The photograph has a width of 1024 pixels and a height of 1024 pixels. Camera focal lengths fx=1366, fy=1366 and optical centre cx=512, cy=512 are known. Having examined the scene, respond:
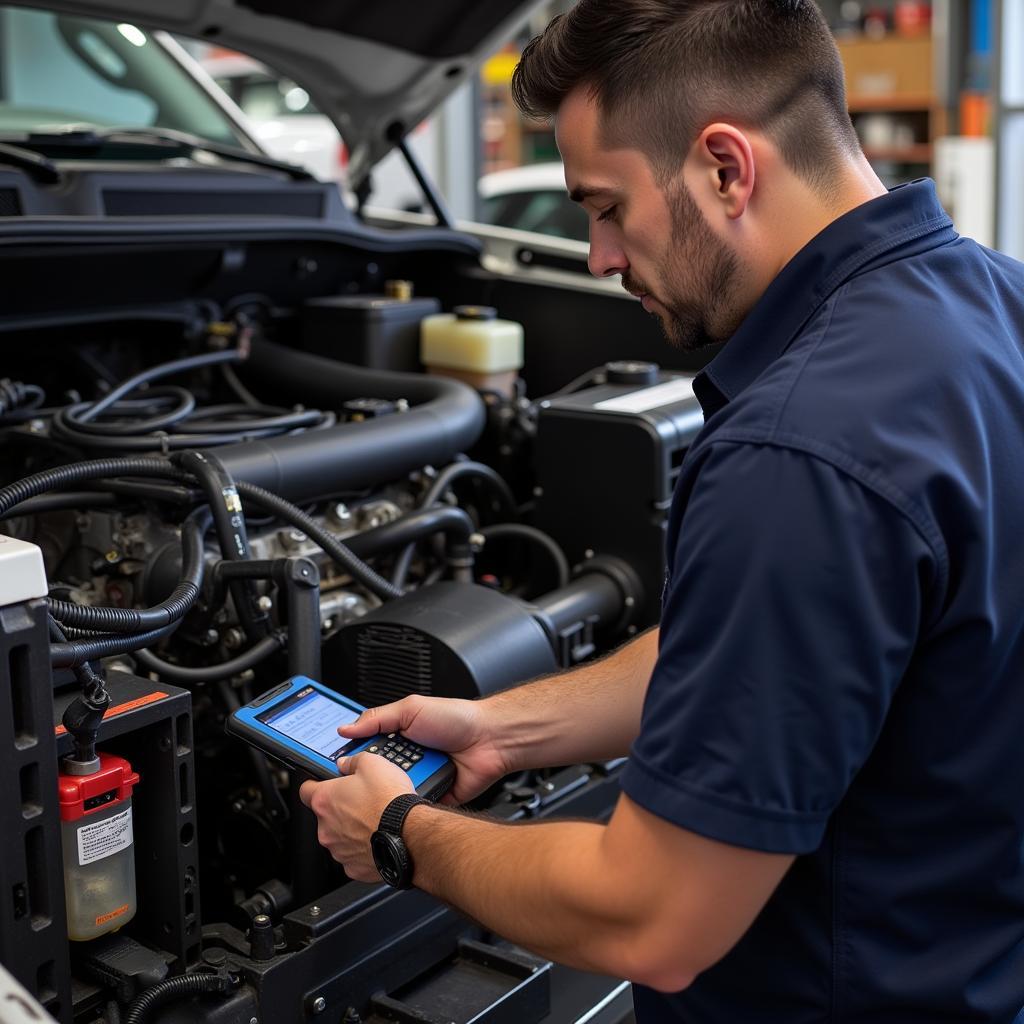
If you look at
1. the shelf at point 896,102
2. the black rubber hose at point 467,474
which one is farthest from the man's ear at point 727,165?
the shelf at point 896,102

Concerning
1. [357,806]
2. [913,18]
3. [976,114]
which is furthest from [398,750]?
[913,18]

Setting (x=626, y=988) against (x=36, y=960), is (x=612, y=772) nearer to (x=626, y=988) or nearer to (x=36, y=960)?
(x=626, y=988)

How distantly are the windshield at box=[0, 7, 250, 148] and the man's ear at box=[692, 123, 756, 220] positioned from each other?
174 centimetres

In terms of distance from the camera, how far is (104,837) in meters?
1.29

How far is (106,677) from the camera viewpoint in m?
1.41

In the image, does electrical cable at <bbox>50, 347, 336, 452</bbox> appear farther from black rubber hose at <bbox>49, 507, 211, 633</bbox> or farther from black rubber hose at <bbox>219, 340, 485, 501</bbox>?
black rubber hose at <bbox>49, 507, 211, 633</bbox>

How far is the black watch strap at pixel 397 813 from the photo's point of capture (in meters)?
1.19

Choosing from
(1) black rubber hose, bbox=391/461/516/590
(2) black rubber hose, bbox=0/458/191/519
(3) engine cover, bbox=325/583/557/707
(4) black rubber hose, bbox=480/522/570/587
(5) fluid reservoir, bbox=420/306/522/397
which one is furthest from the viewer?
(5) fluid reservoir, bbox=420/306/522/397

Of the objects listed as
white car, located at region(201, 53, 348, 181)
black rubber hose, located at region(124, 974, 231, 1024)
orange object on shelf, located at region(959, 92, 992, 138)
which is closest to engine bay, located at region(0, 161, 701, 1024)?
black rubber hose, located at region(124, 974, 231, 1024)

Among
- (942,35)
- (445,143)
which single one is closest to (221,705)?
(445,143)

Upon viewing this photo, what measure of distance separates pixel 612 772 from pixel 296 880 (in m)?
0.56

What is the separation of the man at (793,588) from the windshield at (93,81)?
1.69 meters

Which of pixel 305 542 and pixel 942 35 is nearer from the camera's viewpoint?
pixel 305 542

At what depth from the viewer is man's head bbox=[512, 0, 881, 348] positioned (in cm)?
110
